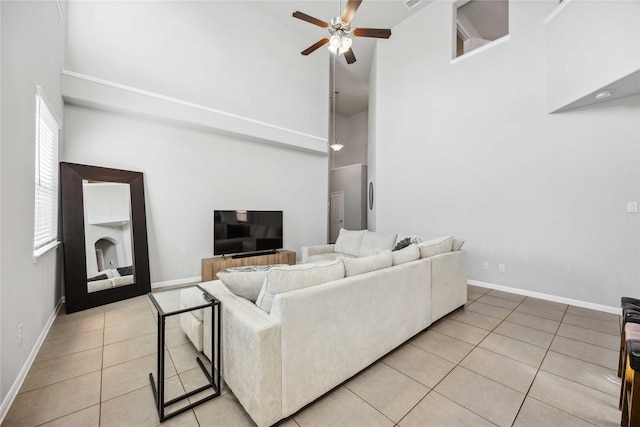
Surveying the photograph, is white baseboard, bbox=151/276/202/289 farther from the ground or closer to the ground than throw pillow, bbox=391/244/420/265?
closer to the ground

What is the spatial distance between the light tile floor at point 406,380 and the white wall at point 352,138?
717 centimetres

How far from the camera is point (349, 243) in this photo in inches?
191

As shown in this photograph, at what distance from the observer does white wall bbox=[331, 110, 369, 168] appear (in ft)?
30.1


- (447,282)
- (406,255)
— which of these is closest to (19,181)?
(406,255)

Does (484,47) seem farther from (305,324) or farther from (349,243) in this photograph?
(305,324)

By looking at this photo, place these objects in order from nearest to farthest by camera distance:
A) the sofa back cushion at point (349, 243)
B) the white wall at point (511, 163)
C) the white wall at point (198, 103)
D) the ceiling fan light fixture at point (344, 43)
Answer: the ceiling fan light fixture at point (344, 43) → the white wall at point (511, 163) → the white wall at point (198, 103) → the sofa back cushion at point (349, 243)

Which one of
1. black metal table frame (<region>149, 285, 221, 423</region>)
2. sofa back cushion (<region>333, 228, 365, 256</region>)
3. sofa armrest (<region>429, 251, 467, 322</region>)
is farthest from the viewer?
sofa back cushion (<region>333, 228, 365, 256</region>)

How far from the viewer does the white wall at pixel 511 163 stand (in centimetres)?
323

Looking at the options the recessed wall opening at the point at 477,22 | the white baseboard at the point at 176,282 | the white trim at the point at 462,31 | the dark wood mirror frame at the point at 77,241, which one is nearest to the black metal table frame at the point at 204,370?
the dark wood mirror frame at the point at 77,241

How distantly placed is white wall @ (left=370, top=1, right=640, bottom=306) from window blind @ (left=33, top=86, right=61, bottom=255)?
202 inches

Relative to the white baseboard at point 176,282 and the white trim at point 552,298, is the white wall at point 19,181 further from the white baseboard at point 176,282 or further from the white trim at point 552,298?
the white trim at point 552,298

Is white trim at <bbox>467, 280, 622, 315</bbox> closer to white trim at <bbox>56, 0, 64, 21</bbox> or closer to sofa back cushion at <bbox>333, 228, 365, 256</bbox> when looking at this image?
sofa back cushion at <bbox>333, 228, 365, 256</bbox>

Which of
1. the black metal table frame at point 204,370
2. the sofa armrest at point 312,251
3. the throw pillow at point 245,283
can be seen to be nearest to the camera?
the black metal table frame at point 204,370

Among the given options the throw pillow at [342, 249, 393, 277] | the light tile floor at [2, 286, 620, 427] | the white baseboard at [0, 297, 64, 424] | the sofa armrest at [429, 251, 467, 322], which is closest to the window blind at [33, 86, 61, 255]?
the white baseboard at [0, 297, 64, 424]
